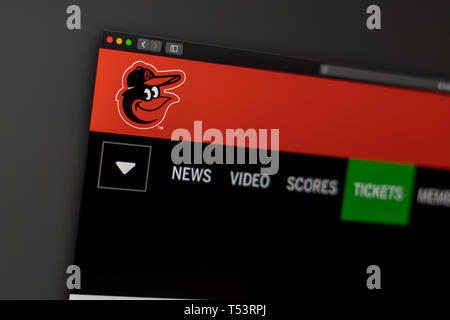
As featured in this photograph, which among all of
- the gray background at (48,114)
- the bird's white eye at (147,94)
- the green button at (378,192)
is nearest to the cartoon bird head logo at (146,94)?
the bird's white eye at (147,94)

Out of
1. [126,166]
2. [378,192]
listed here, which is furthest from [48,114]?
[378,192]

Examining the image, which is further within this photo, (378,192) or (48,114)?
(378,192)

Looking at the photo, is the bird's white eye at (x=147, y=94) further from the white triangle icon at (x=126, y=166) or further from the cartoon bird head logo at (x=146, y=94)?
the white triangle icon at (x=126, y=166)

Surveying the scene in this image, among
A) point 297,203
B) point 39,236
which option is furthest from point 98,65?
point 297,203

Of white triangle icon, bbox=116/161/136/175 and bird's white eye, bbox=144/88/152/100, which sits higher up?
bird's white eye, bbox=144/88/152/100

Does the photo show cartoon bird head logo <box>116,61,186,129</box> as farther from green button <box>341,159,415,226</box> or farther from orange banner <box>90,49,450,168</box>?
green button <box>341,159,415,226</box>

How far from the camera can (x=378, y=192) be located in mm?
1709

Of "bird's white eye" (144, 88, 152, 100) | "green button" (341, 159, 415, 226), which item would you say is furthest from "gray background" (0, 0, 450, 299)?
"green button" (341, 159, 415, 226)

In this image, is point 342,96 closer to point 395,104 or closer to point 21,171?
point 395,104

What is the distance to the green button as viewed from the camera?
1.69m

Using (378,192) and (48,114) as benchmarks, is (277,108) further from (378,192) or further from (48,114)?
(48,114)

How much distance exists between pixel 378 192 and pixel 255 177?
16.1 inches

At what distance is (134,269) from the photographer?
1552mm
